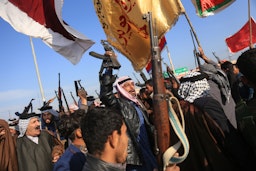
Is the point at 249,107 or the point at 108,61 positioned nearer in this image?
the point at 249,107

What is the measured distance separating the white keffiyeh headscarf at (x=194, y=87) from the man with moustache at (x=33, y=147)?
2135mm

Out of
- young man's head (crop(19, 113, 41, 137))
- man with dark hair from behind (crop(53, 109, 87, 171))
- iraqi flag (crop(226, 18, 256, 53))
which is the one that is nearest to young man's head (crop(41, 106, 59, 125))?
young man's head (crop(19, 113, 41, 137))

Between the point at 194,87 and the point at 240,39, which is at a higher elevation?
the point at 240,39

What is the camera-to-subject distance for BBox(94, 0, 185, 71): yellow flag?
310 cm

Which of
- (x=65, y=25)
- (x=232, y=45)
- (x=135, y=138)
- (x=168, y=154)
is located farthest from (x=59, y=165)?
(x=232, y=45)

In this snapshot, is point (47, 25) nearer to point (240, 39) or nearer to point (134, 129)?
point (134, 129)

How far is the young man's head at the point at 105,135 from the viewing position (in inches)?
65.9

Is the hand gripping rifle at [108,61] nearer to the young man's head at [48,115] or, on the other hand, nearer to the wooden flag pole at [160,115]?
the wooden flag pole at [160,115]

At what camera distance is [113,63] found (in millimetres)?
2889

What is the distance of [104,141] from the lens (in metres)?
1.68

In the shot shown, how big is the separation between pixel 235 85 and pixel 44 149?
150 inches

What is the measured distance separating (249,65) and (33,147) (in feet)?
11.1

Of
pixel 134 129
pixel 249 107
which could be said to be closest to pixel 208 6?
pixel 134 129

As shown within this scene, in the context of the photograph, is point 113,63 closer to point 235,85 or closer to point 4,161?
point 4,161
